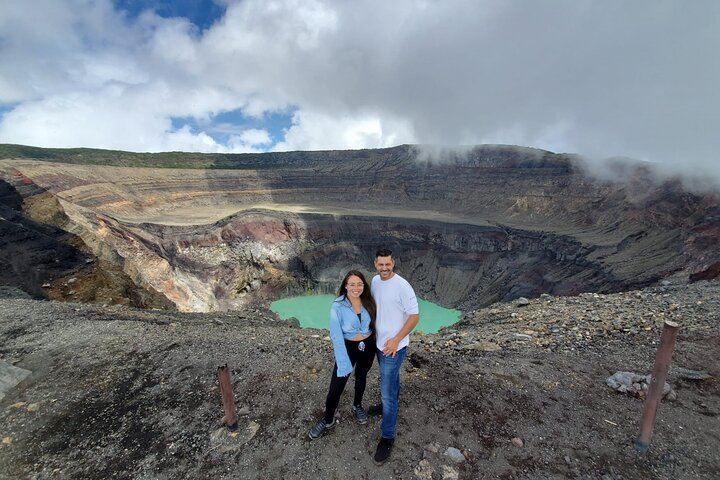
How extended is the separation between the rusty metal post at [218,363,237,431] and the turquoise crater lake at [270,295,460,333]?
69.7 ft

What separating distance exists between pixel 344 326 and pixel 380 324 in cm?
35

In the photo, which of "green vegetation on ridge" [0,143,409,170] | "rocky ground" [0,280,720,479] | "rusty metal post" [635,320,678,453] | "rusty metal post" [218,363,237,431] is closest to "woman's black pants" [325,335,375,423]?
"rocky ground" [0,280,720,479]

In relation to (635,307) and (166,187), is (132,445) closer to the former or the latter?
(635,307)

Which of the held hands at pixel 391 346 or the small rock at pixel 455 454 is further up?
the held hands at pixel 391 346

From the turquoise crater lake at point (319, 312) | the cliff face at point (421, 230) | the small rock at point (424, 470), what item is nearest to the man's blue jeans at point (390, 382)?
the small rock at point (424, 470)

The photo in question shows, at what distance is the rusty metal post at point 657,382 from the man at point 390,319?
7.21ft

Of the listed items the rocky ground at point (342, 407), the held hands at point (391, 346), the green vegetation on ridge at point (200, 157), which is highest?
the green vegetation on ridge at point (200, 157)

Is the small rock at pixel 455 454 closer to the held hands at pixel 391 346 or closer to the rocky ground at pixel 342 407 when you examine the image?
the rocky ground at pixel 342 407

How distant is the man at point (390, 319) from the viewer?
128 inches

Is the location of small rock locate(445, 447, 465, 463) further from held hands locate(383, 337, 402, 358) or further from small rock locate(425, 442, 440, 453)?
held hands locate(383, 337, 402, 358)

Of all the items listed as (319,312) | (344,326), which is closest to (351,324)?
(344,326)

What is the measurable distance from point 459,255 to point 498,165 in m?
Result: 18.5

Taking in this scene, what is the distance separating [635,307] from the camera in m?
7.78

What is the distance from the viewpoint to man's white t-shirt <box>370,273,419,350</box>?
10.7 ft
